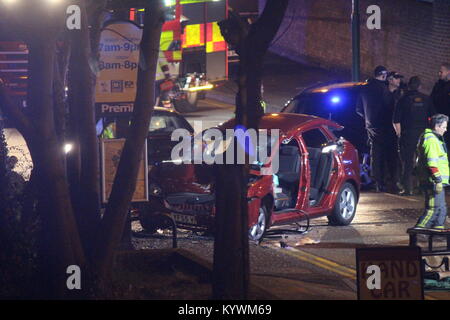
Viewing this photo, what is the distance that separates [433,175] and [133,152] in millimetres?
4759

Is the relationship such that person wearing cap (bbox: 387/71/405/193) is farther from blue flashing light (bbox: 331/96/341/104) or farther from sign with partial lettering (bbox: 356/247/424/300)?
sign with partial lettering (bbox: 356/247/424/300)

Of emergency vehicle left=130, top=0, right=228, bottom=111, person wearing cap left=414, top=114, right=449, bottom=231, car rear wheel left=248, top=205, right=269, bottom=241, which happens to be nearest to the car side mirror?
car rear wheel left=248, top=205, right=269, bottom=241

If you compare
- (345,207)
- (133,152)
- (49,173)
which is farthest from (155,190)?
(49,173)

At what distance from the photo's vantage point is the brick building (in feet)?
86.6

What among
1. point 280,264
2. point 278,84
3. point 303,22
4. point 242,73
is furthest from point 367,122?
point 303,22

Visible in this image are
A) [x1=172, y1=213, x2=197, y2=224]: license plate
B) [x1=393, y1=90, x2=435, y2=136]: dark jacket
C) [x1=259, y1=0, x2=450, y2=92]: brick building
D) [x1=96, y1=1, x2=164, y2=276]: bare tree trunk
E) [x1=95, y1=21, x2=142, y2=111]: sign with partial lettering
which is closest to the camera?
[x1=96, y1=1, x2=164, y2=276]: bare tree trunk

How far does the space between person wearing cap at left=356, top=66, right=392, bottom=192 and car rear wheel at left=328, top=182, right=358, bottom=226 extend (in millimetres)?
2384

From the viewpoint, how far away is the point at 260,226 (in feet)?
41.9

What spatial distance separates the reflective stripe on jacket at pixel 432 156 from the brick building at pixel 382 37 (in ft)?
31.7

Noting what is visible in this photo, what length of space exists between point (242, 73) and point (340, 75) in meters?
23.9

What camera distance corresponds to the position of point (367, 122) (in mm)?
16750

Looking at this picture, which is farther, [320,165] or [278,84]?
[278,84]

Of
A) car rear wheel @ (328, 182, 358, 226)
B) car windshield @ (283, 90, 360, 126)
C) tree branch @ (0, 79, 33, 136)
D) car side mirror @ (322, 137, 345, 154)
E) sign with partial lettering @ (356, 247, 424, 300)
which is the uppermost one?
tree branch @ (0, 79, 33, 136)
